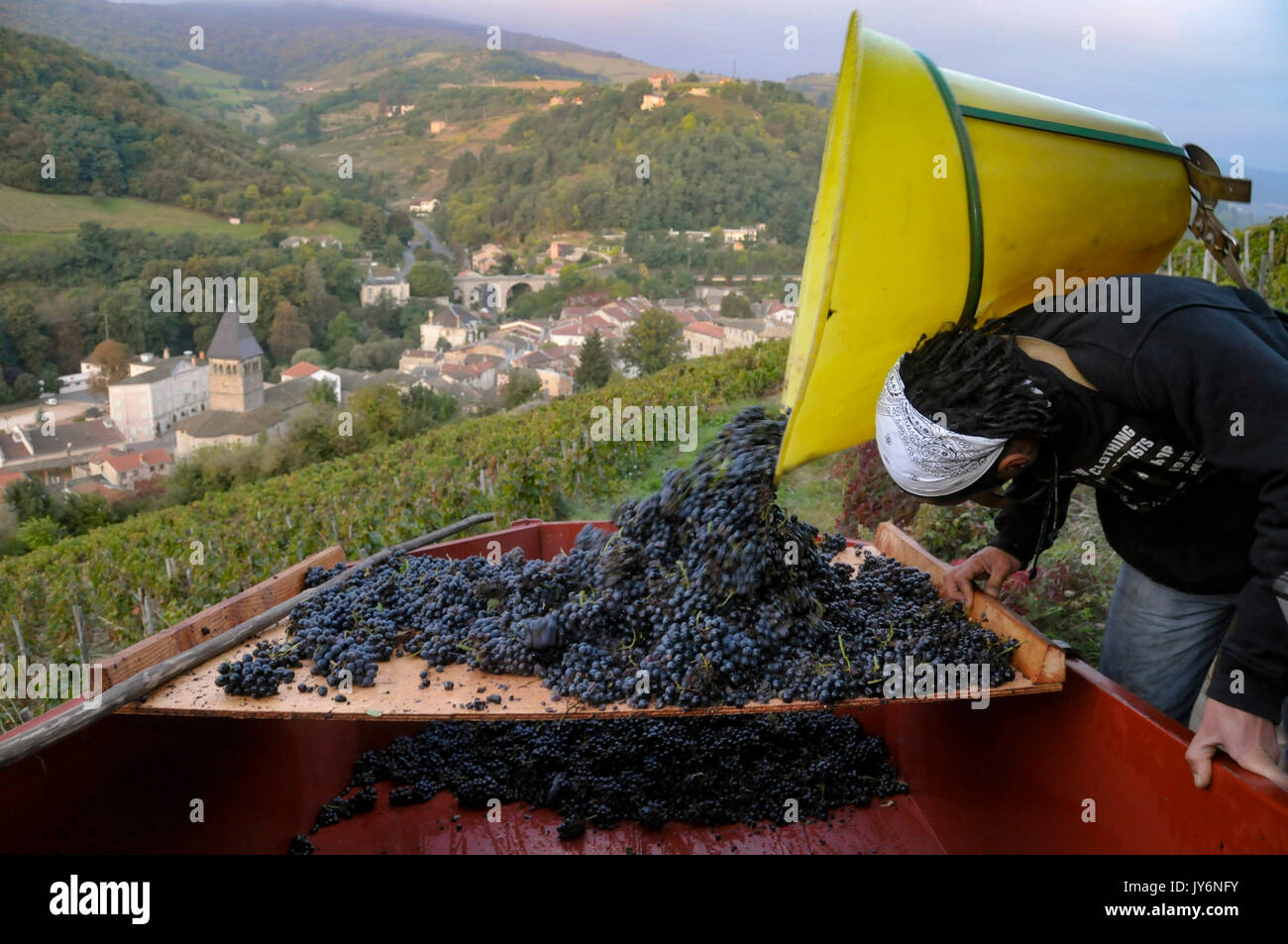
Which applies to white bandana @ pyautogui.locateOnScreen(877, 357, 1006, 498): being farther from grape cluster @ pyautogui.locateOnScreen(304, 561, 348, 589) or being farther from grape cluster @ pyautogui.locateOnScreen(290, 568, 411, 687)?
grape cluster @ pyautogui.locateOnScreen(304, 561, 348, 589)

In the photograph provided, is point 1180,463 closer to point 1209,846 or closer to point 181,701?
point 1209,846

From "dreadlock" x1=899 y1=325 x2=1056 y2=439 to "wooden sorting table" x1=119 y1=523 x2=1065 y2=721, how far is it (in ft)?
2.47

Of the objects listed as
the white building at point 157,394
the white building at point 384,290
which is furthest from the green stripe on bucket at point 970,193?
the white building at point 384,290

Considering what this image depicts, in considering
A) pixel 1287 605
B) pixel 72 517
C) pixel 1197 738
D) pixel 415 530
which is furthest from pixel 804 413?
pixel 72 517

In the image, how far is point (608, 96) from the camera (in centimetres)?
9844

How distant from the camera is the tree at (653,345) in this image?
47.0 meters

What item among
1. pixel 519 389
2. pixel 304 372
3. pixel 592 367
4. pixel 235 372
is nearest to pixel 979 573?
pixel 592 367

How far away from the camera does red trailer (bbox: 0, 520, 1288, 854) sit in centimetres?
192

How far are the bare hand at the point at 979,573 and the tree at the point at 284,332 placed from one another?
75.3 m

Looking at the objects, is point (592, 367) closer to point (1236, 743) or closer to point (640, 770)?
point (640, 770)

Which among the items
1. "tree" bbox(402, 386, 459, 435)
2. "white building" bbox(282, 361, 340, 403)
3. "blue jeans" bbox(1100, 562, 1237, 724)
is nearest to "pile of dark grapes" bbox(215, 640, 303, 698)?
"blue jeans" bbox(1100, 562, 1237, 724)

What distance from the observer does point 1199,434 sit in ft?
5.25

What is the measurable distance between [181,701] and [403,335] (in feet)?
254

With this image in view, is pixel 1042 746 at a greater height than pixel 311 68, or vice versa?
pixel 311 68
